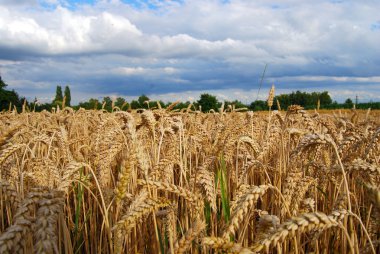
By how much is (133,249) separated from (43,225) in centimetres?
106

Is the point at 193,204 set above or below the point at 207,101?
below

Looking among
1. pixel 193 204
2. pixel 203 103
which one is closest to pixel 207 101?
pixel 203 103

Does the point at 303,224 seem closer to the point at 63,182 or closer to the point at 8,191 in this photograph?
the point at 63,182

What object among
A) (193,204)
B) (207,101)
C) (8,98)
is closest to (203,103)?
(207,101)

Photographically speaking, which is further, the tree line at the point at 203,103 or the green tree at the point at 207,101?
the green tree at the point at 207,101

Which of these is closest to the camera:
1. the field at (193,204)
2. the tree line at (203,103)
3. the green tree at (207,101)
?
the field at (193,204)

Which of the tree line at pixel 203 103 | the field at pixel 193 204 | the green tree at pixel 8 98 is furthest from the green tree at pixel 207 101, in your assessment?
the field at pixel 193 204

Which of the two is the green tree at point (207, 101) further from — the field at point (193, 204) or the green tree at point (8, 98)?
the field at point (193, 204)

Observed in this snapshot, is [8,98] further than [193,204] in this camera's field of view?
Yes

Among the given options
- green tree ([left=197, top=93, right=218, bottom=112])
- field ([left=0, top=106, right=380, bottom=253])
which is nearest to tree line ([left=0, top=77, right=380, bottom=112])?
green tree ([left=197, top=93, right=218, bottom=112])

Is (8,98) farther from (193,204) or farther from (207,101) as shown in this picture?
(193,204)

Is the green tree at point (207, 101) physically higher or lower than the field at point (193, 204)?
higher

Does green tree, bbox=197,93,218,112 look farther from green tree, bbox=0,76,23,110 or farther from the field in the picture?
the field

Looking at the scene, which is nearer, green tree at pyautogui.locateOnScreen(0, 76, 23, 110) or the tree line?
the tree line
